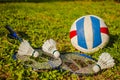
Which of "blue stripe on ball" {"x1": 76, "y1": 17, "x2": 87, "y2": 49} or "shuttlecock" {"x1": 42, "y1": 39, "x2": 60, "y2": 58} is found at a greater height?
"blue stripe on ball" {"x1": 76, "y1": 17, "x2": 87, "y2": 49}

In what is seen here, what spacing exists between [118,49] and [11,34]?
9.72ft

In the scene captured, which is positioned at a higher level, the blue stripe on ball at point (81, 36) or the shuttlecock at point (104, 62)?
the blue stripe on ball at point (81, 36)

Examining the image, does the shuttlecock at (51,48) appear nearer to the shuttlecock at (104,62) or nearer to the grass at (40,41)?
the grass at (40,41)

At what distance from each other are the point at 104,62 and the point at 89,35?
1114mm

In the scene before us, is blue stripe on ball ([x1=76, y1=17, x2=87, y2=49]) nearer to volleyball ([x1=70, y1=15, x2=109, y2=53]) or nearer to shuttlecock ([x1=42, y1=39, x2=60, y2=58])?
volleyball ([x1=70, y1=15, x2=109, y2=53])

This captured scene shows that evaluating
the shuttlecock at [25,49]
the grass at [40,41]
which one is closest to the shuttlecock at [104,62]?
→ the grass at [40,41]

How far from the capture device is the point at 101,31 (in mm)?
6680

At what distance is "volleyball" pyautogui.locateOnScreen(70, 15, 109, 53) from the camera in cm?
655

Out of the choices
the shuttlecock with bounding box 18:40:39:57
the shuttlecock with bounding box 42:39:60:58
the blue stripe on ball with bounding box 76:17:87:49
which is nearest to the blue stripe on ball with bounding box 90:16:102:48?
the blue stripe on ball with bounding box 76:17:87:49

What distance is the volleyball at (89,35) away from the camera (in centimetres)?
655

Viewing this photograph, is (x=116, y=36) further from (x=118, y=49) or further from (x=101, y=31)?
(x=101, y=31)

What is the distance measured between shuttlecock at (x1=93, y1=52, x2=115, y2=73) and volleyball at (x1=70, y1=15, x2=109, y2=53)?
100cm

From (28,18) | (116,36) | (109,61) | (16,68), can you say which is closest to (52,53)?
(16,68)

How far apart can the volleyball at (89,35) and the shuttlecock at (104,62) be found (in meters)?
1.00
